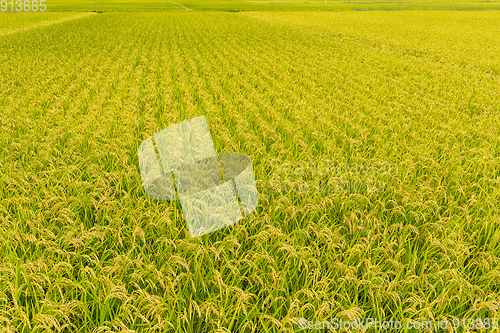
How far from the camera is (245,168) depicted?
440cm

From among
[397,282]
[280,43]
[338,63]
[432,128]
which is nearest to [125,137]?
[397,282]

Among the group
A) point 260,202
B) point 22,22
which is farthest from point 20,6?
point 260,202

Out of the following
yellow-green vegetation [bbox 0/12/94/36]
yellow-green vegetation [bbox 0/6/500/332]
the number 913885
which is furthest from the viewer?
the number 913885

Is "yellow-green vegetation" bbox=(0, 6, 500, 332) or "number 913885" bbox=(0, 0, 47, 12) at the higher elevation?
"number 913885" bbox=(0, 0, 47, 12)

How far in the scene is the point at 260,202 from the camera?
143 inches

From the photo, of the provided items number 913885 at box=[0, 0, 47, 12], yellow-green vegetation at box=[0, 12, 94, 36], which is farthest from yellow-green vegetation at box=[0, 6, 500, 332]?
number 913885 at box=[0, 0, 47, 12]

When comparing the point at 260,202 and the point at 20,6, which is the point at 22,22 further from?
the point at 260,202

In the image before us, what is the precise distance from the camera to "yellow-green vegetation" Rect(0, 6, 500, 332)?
2.36 meters

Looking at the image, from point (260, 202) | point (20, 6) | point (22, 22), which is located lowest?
point (260, 202)

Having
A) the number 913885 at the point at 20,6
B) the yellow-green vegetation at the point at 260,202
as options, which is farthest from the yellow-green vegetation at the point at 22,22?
the yellow-green vegetation at the point at 260,202

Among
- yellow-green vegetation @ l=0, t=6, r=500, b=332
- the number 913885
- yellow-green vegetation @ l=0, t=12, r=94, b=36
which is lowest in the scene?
yellow-green vegetation @ l=0, t=6, r=500, b=332

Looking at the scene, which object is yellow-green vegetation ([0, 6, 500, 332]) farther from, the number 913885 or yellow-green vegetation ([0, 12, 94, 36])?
the number 913885

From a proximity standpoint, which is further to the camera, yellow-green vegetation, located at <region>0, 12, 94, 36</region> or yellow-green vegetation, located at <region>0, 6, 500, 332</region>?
yellow-green vegetation, located at <region>0, 12, 94, 36</region>

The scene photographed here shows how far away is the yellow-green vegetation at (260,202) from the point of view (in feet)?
7.73
